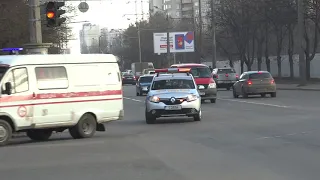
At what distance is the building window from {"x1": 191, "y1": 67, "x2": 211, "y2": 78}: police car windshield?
52.3 ft

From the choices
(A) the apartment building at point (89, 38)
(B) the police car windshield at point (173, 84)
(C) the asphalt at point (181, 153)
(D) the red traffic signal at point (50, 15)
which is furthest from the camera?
(A) the apartment building at point (89, 38)

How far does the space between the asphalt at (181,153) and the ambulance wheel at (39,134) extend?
1.02 feet

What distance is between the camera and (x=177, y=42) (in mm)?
78375

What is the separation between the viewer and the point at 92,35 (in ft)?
399

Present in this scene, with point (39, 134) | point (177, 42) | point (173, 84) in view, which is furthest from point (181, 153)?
point (177, 42)

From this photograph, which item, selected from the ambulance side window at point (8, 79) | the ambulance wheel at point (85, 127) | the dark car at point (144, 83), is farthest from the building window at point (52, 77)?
the dark car at point (144, 83)

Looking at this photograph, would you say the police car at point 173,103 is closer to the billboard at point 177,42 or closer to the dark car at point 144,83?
the dark car at point 144,83

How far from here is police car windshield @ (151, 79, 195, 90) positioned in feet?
65.0

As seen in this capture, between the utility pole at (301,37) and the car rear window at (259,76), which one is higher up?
the utility pole at (301,37)

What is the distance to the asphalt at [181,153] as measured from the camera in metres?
9.26

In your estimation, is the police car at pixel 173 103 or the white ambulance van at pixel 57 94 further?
the police car at pixel 173 103

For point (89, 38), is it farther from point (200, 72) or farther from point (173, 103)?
point (173, 103)

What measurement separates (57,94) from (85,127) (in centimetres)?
137

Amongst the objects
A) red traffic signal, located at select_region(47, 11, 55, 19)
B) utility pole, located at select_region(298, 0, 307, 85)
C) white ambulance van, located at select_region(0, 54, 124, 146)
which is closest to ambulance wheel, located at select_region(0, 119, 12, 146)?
white ambulance van, located at select_region(0, 54, 124, 146)
